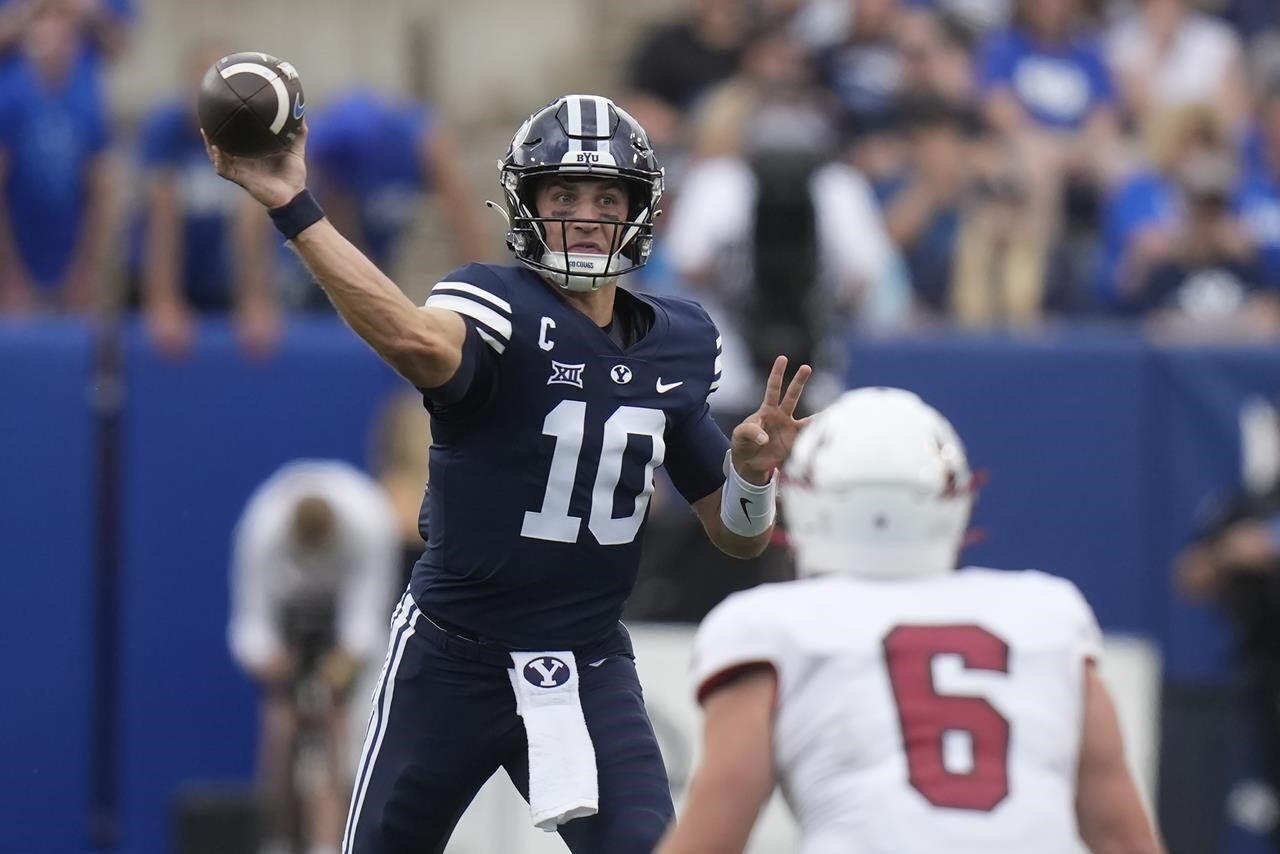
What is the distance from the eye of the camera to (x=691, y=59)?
1070 cm

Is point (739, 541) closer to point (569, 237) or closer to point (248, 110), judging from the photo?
point (569, 237)

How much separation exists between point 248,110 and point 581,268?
779 millimetres

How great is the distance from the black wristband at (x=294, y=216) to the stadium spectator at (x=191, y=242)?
5059mm

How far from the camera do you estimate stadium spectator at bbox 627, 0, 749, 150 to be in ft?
34.9

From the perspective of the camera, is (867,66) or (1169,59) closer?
(867,66)

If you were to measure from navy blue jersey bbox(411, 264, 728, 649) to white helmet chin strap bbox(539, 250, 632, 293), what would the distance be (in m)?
0.04

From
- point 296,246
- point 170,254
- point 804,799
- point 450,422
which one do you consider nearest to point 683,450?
point 450,422

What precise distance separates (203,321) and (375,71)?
332 centimetres

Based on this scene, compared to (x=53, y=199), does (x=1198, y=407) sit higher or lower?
lower

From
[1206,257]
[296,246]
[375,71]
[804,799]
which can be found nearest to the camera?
[804,799]

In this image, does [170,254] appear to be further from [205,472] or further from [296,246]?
[296,246]

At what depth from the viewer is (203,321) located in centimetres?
977

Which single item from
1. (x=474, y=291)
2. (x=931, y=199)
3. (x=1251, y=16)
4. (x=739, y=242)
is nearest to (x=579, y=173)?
(x=474, y=291)

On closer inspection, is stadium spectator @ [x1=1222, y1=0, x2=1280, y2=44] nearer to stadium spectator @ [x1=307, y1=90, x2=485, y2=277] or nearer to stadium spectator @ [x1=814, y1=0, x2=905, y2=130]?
stadium spectator @ [x1=814, y1=0, x2=905, y2=130]
